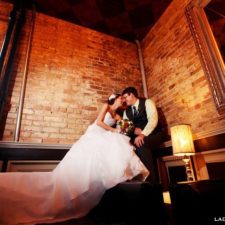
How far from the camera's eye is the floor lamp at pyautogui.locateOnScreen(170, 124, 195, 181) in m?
2.18

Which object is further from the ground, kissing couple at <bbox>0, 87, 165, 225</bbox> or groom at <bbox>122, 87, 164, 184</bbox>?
groom at <bbox>122, 87, 164, 184</bbox>

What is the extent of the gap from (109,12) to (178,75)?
197 centimetres

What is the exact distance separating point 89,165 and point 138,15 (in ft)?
10.9

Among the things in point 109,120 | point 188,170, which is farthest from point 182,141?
point 109,120

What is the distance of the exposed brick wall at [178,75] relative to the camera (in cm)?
244

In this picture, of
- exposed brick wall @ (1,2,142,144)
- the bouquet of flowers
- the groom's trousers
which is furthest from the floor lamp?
exposed brick wall @ (1,2,142,144)

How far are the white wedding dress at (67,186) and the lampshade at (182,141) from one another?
0.81 metres

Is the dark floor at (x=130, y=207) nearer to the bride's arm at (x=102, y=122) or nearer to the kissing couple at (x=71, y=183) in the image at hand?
the kissing couple at (x=71, y=183)

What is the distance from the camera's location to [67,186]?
1.45 m

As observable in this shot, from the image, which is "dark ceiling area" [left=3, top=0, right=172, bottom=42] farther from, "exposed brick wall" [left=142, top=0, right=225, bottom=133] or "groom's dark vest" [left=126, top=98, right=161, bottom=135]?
"groom's dark vest" [left=126, top=98, right=161, bottom=135]

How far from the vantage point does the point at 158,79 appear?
3.46m

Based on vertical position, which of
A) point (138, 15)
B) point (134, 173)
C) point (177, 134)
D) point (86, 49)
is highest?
point (138, 15)

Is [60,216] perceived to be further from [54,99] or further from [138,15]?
[138,15]

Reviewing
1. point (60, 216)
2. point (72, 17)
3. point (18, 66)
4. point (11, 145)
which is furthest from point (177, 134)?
point (72, 17)
